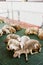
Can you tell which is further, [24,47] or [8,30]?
[8,30]

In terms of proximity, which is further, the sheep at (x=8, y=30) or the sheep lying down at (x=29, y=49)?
the sheep at (x=8, y=30)

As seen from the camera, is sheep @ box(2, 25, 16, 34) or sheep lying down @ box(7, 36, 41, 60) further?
sheep @ box(2, 25, 16, 34)

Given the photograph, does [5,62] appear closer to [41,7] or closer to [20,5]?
[41,7]

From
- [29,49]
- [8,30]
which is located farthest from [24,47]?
[8,30]

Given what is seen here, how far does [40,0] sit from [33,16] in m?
0.29

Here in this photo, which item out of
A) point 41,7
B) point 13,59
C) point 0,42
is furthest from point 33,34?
point 41,7

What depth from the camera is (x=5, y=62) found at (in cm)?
79

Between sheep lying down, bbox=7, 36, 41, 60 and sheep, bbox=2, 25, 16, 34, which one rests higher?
sheep lying down, bbox=7, 36, 41, 60

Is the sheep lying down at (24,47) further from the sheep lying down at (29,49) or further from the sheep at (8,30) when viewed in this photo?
the sheep at (8,30)

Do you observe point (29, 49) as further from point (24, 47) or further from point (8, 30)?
point (8, 30)

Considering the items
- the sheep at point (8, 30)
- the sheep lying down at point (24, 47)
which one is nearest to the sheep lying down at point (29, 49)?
the sheep lying down at point (24, 47)

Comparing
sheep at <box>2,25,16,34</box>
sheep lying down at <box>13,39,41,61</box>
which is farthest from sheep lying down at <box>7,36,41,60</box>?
sheep at <box>2,25,16,34</box>

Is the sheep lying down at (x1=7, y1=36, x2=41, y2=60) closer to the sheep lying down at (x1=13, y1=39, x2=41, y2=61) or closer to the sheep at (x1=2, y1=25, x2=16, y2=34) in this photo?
the sheep lying down at (x1=13, y1=39, x2=41, y2=61)

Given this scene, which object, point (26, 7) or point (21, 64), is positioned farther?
point (26, 7)
